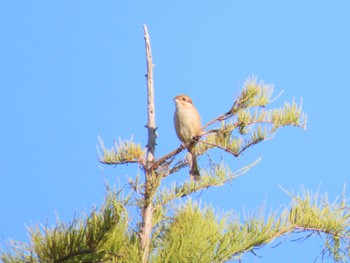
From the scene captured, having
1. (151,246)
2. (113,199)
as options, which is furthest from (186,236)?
(113,199)

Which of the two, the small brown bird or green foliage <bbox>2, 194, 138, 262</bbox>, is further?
the small brown bird

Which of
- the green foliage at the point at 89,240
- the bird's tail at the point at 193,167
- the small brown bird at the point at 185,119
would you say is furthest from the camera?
the small brown bird at the point at 185,119

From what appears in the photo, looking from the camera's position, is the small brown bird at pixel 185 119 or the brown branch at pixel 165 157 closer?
the brown branch at pixel 165 157

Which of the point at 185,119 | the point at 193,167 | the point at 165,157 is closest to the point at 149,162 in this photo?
the point at 165,157

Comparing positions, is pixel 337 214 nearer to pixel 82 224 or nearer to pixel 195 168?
pixel 195 168

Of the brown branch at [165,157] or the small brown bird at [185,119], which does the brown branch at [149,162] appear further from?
the small brown bird at [185,119]

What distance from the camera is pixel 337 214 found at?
13.6ft

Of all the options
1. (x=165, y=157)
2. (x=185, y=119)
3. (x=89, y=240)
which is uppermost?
(x=185, y=119)

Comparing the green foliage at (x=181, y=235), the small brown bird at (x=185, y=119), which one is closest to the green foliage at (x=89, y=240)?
the green foliage at (x=181, y=235)

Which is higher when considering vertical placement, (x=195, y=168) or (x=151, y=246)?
(x=195, y=168)

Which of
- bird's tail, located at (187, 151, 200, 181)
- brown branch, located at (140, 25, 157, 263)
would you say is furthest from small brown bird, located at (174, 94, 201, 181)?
brown branch, located at (140, 25, 157, 263)

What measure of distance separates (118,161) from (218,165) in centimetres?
56

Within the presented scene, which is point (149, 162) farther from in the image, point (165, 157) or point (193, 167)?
point (193, 167)

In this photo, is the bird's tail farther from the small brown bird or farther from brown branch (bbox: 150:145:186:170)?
the small brown bird
